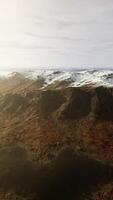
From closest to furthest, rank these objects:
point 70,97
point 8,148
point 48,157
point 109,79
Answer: point 48,157 < point 8,148 < point 70,97 < point 109,79

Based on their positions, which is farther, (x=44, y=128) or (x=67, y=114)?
(x=67, y=114)

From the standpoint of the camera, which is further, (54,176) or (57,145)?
(57,145)

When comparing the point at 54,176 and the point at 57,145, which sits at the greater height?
the point at 57,145

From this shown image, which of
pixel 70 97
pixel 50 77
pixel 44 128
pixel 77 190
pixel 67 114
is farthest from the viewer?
pixel 50 77

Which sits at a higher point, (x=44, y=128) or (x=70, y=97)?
(x=70, y=97)

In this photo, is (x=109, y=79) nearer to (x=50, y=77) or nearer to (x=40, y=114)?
(x=50, y=77)

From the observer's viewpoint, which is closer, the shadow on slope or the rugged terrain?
the shadow on slope

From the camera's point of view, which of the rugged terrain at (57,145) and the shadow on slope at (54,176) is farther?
the rugged terrain at (57,145)

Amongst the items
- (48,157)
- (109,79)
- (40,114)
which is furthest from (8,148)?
(109,79)
